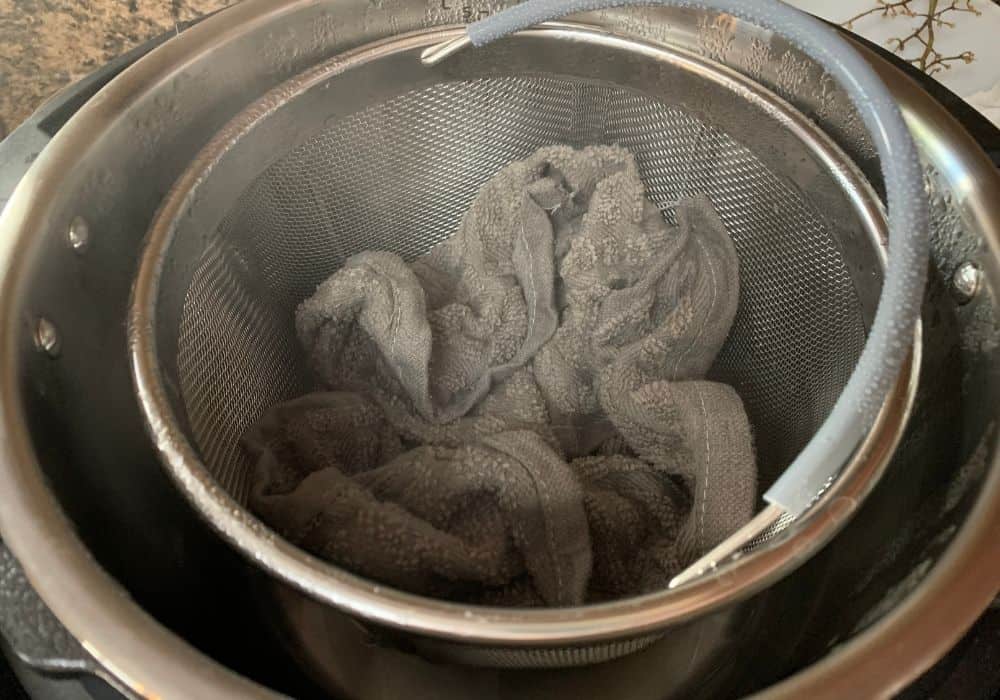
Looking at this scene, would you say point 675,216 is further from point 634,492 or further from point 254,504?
point 254,504

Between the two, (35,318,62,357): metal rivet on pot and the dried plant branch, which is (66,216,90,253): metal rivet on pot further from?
the dried plant branch

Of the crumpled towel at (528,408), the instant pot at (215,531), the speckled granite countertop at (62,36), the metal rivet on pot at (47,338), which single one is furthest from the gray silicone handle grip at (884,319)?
the speckled granite countertop at (62,36)

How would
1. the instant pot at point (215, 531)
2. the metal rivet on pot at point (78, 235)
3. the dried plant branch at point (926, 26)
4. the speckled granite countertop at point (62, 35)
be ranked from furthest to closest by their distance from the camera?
the dried plant branch at point (926, 26), the speckled granite countertop at point (62, 35), the metal rivet on pot at point (78, 235), the instant pot at point (215, 531)

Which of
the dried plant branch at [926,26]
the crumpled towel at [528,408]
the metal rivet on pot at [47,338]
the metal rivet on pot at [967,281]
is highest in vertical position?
the dried plant branch at [926,26]

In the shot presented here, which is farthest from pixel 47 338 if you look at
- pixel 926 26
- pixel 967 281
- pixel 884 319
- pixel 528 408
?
pixel 926 26

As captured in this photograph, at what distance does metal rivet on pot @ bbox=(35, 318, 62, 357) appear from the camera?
1.61 ft

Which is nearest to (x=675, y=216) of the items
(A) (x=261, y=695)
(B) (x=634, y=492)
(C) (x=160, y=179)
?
(B) (x=634, y=492)

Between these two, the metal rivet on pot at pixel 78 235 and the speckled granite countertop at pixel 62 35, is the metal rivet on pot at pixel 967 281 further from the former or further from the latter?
the speckled granite countertop at pixel 62 35

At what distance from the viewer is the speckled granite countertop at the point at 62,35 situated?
2.74 feet

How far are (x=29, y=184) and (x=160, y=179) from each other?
0.35 feet

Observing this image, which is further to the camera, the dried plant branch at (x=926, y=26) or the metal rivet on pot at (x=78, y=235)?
the dried plant branch at (x=926, y=26)

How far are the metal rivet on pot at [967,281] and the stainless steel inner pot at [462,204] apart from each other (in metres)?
0.05

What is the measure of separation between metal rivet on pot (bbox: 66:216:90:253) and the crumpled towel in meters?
0.18

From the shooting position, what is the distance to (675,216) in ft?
2.50
